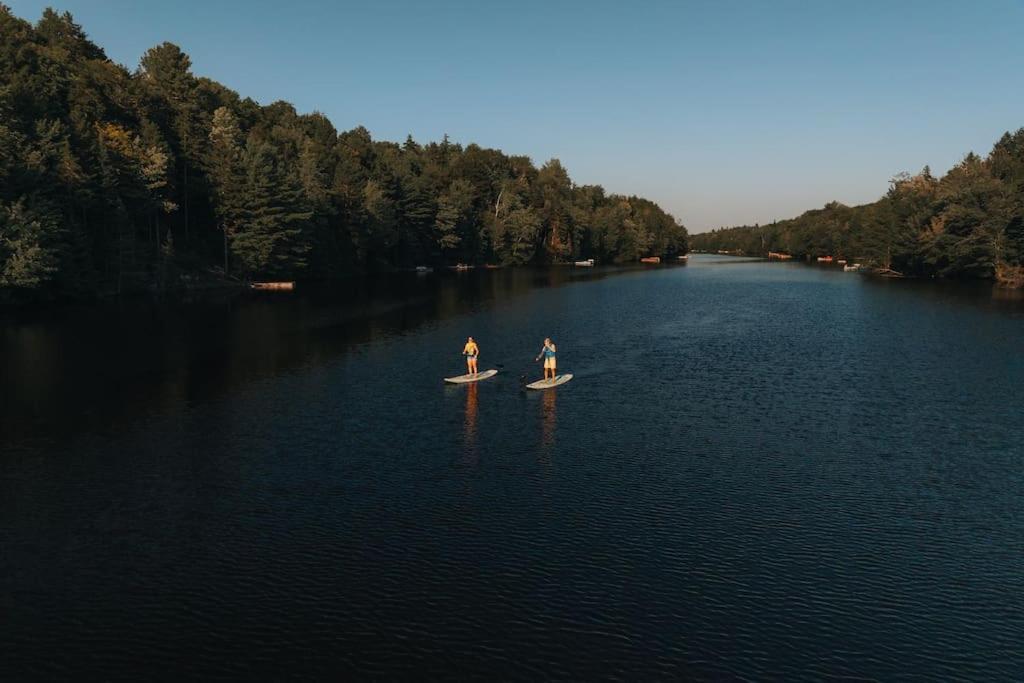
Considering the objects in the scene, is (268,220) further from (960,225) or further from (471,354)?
(960,225)

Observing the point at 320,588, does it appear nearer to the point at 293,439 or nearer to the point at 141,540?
the point at 141,540

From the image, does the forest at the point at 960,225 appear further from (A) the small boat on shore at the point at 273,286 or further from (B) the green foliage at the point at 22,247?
(B) the green foliage at the point at 22,247

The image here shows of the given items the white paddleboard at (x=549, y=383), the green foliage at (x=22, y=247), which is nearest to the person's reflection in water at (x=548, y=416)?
the white paddleboard at (x=549, y=383)

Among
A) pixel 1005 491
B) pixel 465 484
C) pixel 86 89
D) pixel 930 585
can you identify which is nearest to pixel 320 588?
pixel 465 484

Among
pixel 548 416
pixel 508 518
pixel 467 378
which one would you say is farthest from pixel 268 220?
pixel 508 518

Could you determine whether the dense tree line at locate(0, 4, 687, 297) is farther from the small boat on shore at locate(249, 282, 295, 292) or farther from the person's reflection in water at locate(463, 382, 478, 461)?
the person's reflection in water at locate(463, 382, 478, 461)
